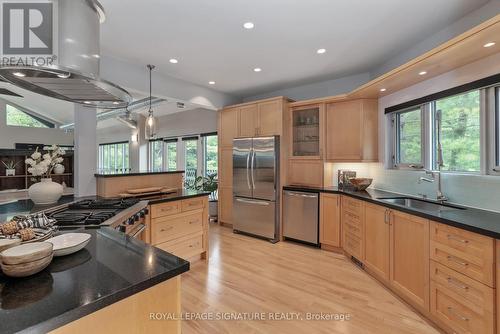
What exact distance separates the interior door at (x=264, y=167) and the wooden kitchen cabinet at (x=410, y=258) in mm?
1874

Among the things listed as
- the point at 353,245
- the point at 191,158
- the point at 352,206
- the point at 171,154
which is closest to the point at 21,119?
the point at 171,154

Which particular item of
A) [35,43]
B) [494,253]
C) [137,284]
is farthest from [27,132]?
[494,253]

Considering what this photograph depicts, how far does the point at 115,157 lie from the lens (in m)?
8.88

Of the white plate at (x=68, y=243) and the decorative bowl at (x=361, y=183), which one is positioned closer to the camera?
the white plate at (x=68, y=243)

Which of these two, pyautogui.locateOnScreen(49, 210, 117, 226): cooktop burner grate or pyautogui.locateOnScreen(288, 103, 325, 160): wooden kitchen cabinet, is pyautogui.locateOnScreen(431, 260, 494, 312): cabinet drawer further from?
pyautogui.locateOnScreen(49, 210, 117, 226): cooktop burner grate

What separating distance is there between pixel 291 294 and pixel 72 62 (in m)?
2.60

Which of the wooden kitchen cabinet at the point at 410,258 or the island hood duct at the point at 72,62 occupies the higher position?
the island hood duct at the point at 72,62

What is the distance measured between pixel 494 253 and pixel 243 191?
322 centimetres

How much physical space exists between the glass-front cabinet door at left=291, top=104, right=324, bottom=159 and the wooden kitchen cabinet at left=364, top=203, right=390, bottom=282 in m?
1.35

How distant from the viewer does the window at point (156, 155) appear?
7249 mm

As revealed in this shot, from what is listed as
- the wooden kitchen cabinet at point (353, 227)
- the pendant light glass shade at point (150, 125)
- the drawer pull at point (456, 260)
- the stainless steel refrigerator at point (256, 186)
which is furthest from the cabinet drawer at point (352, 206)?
the pendant light glass shade at point (150, 125)

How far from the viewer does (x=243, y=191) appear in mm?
4258

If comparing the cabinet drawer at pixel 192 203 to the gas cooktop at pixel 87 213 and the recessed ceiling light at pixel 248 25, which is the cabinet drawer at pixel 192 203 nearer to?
the gas cooktop at pixel 87 213

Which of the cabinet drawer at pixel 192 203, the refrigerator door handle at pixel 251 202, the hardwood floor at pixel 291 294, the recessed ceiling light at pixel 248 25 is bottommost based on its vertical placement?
the hardwood floor at pixel 291 294
